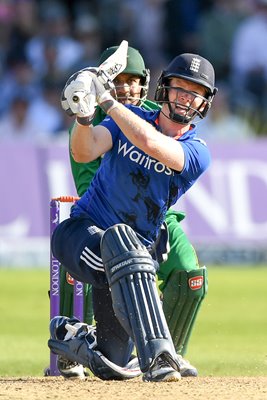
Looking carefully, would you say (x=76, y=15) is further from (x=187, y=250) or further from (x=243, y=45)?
(x=187, y=250)

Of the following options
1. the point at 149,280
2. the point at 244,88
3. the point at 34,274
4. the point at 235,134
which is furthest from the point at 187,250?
the point at 244,88

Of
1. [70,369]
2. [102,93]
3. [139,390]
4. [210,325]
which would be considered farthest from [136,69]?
[210,325]

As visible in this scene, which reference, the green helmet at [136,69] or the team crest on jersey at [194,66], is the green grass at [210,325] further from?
the team crest on jersey at [194,66]

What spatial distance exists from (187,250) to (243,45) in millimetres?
9968

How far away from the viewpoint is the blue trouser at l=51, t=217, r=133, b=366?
5.89 m

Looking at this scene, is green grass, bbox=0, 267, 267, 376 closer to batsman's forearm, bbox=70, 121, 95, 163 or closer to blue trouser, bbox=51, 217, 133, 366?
blue trouser, bbox=51, 217, 133, 366

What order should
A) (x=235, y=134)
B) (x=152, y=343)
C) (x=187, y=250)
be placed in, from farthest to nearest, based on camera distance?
(x=235, y=134)
(x=187, y=250)
(x=152, y=343)

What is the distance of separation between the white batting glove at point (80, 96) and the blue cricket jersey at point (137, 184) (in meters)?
0.34

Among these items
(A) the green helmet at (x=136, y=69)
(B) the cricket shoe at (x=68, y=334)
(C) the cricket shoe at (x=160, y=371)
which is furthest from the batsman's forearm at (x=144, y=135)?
(A) the green helmet at (x=136, y=69)

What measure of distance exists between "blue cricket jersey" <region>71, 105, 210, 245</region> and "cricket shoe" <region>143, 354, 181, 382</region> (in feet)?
2.63

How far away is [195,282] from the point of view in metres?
6.72

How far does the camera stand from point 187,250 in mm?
6871

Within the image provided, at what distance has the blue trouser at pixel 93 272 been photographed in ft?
19.3

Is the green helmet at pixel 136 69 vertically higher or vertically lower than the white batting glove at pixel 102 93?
higher
